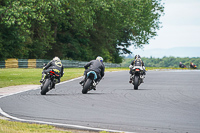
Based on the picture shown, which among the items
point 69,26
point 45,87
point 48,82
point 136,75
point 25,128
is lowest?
point 25,128

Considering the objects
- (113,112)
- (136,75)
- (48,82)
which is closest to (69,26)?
(136,75)

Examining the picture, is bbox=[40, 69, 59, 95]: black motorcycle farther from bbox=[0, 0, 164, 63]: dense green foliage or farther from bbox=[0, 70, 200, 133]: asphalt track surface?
bbox=[0, 0, 164, 63]: dense green foliage

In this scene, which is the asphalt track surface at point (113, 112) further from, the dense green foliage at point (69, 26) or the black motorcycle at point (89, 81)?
the dense green foliage at point (69, 26)

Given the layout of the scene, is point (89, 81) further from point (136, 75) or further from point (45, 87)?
point (136, 75)

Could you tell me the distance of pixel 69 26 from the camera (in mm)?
56906

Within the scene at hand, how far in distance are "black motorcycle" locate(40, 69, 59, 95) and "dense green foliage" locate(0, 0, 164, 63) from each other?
21916mm

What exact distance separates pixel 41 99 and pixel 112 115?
4.47m

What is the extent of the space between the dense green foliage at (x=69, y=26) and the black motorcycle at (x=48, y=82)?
2192 centimetres

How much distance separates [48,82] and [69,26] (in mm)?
41130

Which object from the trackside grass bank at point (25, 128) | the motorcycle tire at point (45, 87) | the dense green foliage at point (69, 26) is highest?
the dense green foliage at point (69, 26)

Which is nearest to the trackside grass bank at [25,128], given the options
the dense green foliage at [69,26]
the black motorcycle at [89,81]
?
the black motorcycle at [89,81]

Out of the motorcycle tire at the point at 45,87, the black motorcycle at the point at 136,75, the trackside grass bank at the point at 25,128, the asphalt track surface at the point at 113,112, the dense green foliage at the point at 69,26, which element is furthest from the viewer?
the dense green foliage at the point at 69,26

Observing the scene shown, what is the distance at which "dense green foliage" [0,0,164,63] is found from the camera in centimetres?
4275

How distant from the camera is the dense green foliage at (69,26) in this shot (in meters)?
42.8
